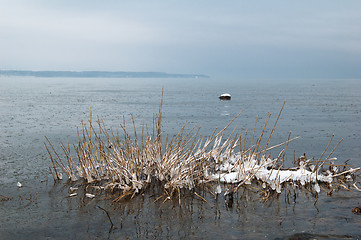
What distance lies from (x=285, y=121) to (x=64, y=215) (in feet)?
51.1

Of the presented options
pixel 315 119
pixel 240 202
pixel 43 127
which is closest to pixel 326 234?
pixel 240 202

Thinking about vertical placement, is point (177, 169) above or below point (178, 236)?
above

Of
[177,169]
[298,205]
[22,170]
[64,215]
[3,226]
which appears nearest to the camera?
[3,226]

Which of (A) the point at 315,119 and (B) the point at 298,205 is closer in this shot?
(B) the point at 298,205

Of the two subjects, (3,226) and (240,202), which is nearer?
(3,226)

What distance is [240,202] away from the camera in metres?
7.06

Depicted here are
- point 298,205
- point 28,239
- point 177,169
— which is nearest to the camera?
point 28,239

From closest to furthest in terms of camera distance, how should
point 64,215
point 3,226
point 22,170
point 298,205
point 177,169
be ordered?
point 3,226 < point 64,215 < point 298,205 < point 177,169 < point 22,170

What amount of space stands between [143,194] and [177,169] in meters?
0.84

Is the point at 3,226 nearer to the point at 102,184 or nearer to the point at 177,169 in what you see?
the point at 102,184

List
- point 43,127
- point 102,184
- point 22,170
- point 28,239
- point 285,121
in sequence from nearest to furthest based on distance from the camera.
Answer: point 28,239, point 102,184, point 22,170, point 43,127, point 285,121

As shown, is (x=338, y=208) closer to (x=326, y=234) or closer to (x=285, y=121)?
(x=326, y=234)

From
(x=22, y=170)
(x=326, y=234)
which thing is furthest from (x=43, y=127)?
(x=326, y=234)

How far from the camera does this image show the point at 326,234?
221 inches
